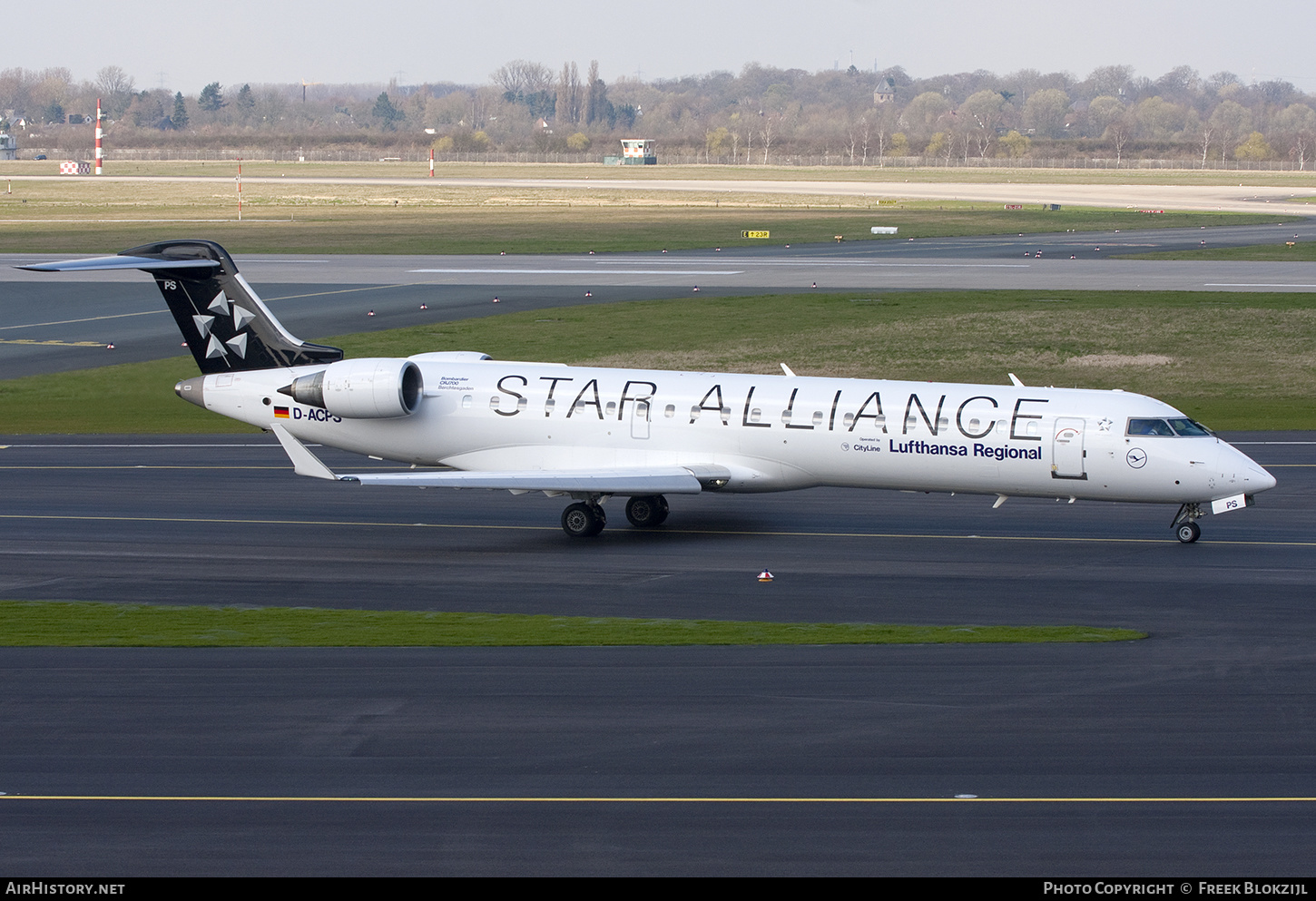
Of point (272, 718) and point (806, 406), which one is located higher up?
point (806, 406)

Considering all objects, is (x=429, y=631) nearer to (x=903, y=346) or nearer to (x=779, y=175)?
(x=903, y=346)

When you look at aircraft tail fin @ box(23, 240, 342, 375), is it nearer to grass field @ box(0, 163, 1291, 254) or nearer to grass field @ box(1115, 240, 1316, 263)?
grass field @ box(0, 163, 1291, 254)

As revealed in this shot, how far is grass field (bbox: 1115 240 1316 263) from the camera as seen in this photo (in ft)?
271

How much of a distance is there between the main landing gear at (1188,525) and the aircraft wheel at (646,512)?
10.9 m

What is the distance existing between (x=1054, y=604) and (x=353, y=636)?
39.0 ft

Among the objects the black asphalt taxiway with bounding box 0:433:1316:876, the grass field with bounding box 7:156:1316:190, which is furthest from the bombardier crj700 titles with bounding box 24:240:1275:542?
the grass field with bounding box 7:156:1316:190

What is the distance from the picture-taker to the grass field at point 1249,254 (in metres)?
82.8

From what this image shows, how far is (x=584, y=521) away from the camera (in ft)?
98.9

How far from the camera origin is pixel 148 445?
135ft

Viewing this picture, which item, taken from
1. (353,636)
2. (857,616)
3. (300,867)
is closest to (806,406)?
(857,616)

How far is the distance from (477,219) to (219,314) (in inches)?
3167

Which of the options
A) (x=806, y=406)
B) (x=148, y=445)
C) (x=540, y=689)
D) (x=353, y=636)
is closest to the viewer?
(x=540, y=689)

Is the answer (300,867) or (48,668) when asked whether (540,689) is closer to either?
(300,867)

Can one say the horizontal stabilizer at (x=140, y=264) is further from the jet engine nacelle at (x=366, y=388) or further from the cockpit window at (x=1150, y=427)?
the cockpit window at (x=1150, y=427)
